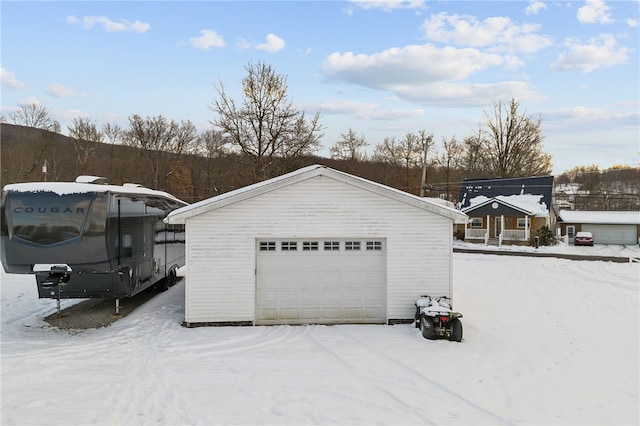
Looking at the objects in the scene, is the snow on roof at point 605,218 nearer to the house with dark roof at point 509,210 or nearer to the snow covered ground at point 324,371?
the house with dark roof at point 509,210

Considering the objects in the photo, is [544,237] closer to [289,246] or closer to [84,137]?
[289,246]

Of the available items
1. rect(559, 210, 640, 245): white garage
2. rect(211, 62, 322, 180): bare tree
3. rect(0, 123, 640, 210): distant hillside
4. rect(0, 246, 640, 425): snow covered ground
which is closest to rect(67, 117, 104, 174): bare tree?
rect(0, 123, 640, 210): distant hillside

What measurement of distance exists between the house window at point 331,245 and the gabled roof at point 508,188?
27.2m

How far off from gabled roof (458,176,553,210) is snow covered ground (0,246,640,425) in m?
24.2

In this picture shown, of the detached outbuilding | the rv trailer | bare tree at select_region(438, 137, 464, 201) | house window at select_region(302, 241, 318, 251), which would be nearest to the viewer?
the rv trailer

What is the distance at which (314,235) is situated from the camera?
10289mm

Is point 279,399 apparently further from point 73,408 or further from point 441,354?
point 441,354

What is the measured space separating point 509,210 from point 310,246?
26600 millimetres

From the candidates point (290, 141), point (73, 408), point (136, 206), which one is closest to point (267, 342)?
point (73, 408)

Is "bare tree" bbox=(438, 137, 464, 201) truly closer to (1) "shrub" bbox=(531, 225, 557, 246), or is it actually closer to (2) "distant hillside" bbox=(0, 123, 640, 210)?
(2) "distant hillside" bbox=(0, 123, 640, 210)

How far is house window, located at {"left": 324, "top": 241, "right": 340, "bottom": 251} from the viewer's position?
10.4 meters

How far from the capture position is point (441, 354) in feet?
26.8

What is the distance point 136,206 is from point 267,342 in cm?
530

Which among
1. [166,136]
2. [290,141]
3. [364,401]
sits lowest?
[364,401]
